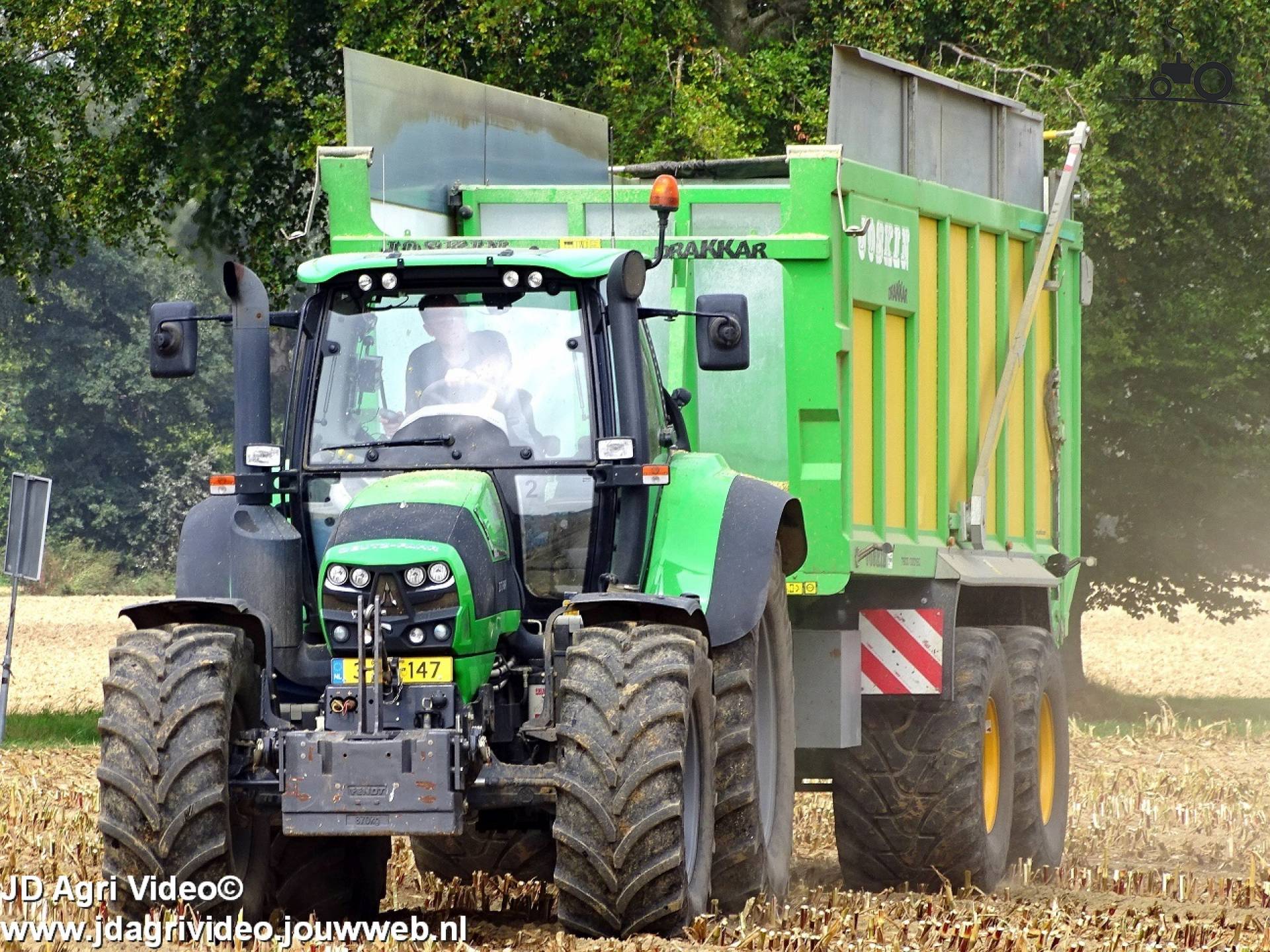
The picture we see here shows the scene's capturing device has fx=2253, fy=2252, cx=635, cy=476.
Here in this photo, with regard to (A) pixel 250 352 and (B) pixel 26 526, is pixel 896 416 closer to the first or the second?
(A) pixel 250 352

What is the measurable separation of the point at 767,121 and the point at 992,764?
10.1 metres

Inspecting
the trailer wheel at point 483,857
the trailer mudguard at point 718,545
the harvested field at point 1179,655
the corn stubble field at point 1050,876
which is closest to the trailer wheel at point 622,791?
the corn stubble field at point 1050,876

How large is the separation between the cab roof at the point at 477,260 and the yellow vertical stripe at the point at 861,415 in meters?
2.16

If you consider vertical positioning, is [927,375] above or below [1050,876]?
above

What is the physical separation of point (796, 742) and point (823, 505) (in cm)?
116

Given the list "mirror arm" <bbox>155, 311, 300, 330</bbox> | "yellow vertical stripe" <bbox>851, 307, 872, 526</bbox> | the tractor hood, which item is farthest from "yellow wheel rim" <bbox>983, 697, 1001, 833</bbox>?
the tractor hood

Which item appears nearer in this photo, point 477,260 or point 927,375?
point 477,260

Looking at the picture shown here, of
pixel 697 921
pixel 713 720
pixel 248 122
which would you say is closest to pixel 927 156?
pixel 713 720

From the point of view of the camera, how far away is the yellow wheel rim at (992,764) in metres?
11.1

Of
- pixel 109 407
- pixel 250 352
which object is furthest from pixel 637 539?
pixel 109 407

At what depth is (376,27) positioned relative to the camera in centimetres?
1978

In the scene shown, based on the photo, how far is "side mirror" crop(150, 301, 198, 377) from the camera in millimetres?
8000

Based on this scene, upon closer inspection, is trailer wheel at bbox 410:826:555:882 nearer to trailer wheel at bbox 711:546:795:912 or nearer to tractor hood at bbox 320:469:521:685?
trailer wheel at bbox 711:546:795:912

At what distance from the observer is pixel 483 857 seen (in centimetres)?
1008
